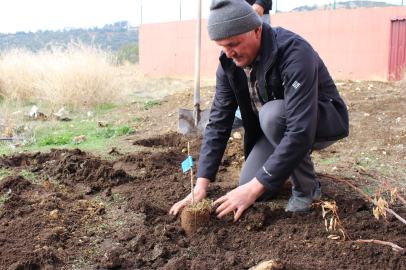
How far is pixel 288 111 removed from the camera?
A: 192 centimetres

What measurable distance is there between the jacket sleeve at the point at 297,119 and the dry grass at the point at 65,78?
625 cm

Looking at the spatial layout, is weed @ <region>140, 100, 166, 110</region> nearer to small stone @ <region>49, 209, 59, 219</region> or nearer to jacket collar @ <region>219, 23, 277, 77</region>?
small stone @ <region>49, 209, 59, 219</region>

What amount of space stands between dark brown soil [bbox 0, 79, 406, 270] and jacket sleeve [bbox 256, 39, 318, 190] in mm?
400

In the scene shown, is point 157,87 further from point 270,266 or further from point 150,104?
point 270,266

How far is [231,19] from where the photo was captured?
179cm

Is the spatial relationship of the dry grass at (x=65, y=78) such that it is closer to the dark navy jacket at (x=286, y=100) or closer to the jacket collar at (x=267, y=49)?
the dark navy jacket at (x=286, y=100)

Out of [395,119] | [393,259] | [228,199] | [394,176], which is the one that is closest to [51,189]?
[228,199]

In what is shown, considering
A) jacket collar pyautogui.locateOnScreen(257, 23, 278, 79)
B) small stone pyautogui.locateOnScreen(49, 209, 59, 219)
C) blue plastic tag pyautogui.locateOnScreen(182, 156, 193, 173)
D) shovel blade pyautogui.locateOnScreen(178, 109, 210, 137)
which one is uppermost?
jacket collar pyautogui.locateOnScreen(257, 23, 278, 79)

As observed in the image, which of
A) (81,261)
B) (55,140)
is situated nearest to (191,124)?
(55,140)

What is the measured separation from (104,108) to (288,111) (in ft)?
21.1

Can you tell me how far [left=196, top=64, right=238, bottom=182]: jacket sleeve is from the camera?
2.29 metres

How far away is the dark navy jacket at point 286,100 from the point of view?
184 centimetres

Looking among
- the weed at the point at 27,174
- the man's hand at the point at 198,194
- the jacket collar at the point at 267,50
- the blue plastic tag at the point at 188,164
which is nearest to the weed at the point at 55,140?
the weed at the point at 27,174

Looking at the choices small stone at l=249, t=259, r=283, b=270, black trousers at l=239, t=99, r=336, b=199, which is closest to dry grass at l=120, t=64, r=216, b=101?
black trousers at l=239, t=99, r=336, b=199
